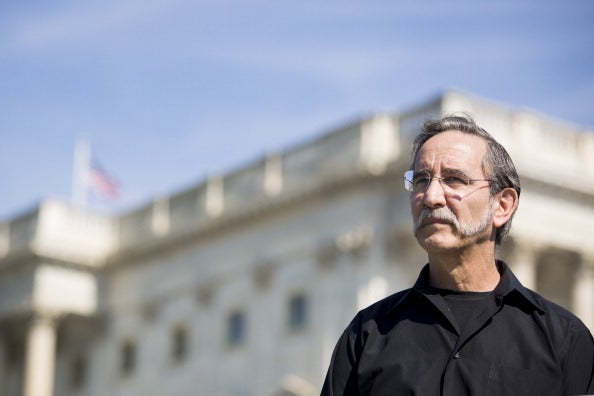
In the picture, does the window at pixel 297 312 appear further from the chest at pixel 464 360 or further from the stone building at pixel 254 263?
the chest at pixel 464 360

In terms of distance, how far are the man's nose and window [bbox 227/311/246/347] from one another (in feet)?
164

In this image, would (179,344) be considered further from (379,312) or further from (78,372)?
(379,312)

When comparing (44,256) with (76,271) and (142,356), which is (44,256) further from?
(142,356)

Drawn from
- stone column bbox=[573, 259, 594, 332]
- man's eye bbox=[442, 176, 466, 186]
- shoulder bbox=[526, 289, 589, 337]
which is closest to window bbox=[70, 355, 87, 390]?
stone column bbox=[573, 259, 594, 332]

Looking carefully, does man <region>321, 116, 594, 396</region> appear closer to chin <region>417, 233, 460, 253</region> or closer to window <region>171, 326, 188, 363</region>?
chin <region>417, 233, 460, 253</region>

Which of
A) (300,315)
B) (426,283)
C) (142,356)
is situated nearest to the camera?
(426,283)

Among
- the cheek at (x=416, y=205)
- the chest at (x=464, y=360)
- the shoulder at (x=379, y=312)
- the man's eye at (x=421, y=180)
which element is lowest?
the chest at (x=464, y=360)

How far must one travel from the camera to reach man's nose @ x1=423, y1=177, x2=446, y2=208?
20.2 feet

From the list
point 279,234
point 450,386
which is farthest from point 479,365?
point 279,234

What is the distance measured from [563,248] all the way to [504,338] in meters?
46.1

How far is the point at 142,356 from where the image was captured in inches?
2413

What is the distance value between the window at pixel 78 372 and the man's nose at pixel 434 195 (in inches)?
2308

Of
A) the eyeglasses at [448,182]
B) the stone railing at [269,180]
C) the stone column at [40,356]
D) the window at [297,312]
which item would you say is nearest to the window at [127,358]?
the stone column at [40,356]

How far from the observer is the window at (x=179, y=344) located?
194 feet
